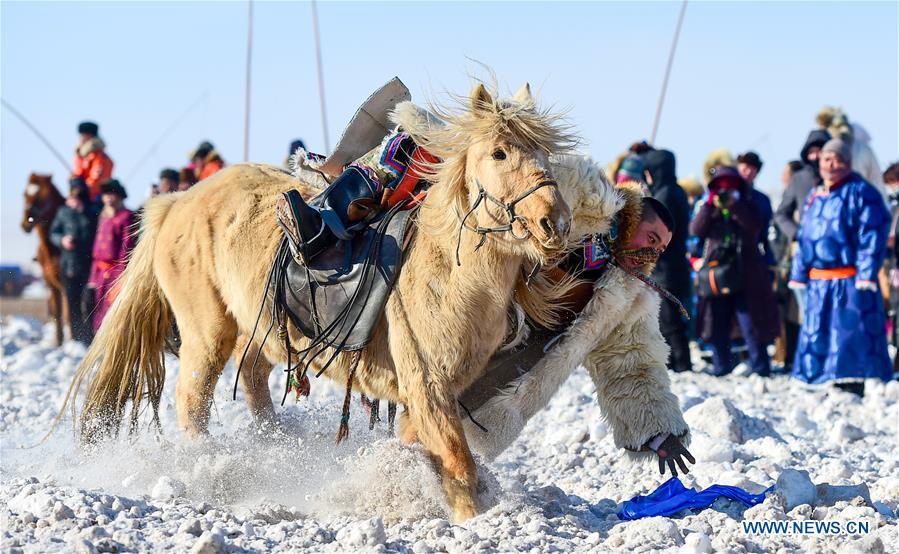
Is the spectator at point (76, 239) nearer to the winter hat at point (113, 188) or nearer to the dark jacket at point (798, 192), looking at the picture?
the winter hat at point (113, 188)

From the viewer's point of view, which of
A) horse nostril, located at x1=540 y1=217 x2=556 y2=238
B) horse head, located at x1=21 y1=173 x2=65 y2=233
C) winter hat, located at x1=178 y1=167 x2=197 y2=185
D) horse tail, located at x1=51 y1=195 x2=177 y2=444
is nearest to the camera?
horse nostril, located at x1=540 y1=217 x2=556 y2=238

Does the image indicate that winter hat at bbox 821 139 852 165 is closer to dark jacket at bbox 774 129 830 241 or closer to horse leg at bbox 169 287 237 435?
dark jacket at bbox 774 129 830 241

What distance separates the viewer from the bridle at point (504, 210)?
4.59 metres

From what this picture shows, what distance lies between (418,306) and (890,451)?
3574 millimetres

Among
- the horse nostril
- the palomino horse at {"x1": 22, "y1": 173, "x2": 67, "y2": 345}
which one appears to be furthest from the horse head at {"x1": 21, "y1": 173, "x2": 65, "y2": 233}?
the horse nostril

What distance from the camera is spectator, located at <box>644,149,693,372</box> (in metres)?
9.81

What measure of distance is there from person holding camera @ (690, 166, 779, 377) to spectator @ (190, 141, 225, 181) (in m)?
5.13

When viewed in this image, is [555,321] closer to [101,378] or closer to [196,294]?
[196,294]

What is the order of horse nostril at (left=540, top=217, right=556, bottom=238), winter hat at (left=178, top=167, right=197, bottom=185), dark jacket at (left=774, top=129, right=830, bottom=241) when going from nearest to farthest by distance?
horse nostril at (left=540, top=217, right=556, bottom=238) < dark jacket at (left=774, top=129, right=830, bottom=241) < winter hat at (left=178, top=167, right=197, bottom=185)

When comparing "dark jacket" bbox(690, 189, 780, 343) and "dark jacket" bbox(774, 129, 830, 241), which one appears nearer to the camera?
"dark jacket" bbox(690, 189, 780, 343)

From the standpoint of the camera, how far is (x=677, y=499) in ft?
16.5

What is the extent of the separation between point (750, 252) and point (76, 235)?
7492 mm

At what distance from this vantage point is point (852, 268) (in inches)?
358

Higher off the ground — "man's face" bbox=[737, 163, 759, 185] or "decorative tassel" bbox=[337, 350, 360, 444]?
"man's face" bbox=[737, 163, 759, 185]
